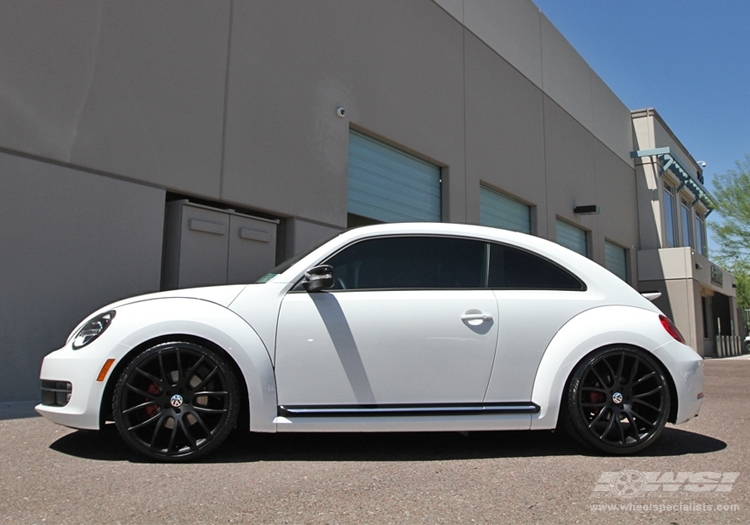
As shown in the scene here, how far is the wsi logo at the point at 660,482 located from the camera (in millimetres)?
3219

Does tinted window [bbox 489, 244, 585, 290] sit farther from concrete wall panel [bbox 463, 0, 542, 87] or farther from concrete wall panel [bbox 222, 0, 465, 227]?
concrete wall panel [bbox 463, 0, 542, 87]

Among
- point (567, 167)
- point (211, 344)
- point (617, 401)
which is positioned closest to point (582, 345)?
point (617, 401)

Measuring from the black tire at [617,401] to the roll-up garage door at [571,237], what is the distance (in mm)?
16324

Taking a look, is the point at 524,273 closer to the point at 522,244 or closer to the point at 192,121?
the point at 522,244

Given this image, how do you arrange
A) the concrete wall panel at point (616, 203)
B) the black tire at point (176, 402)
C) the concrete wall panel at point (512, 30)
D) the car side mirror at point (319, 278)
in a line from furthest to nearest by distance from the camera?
Answer: the concrete wall panel at point (616, 203), the concrete wall panel at point (512, 30), the car side mirror at point (319, 278), the black tire at point (176, 402)

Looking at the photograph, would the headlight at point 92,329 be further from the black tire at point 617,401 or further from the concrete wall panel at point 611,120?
the concrete wall panel at point 611,120

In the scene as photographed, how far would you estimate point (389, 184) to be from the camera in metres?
13.0

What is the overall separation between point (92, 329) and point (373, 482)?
6.22 feet

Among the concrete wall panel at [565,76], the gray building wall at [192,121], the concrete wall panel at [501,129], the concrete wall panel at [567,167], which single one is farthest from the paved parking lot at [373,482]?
the concrete wall panel at [565,76]

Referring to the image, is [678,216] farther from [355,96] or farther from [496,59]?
[355,96]

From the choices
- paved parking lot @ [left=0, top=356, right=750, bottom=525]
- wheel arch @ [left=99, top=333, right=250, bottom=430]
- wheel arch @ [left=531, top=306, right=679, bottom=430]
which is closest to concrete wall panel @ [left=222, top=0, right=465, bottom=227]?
wheel arch @ [left=99, top=333, right=250, bottom=430]

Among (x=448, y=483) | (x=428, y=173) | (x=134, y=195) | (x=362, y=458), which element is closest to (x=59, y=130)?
(x=134, y=195)

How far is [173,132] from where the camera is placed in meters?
8.56

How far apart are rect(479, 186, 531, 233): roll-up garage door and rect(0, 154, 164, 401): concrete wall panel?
956cm
